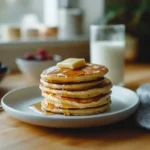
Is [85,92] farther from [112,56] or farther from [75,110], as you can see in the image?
[112,56]

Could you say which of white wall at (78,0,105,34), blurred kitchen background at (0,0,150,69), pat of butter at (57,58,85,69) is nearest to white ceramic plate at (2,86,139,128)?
pat of butter at (57,58,85,69)

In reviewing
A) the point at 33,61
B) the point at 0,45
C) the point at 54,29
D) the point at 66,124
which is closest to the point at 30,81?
the point at 33,61

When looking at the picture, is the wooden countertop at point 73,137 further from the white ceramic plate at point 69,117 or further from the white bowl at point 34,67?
the white bowl at point 34,67

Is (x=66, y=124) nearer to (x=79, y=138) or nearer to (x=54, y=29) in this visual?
(x=79, y=138)

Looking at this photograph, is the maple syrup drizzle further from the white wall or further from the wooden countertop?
the white wall

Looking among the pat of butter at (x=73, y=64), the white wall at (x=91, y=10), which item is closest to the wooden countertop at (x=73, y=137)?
the pat of butter at (x=73, y=64)
